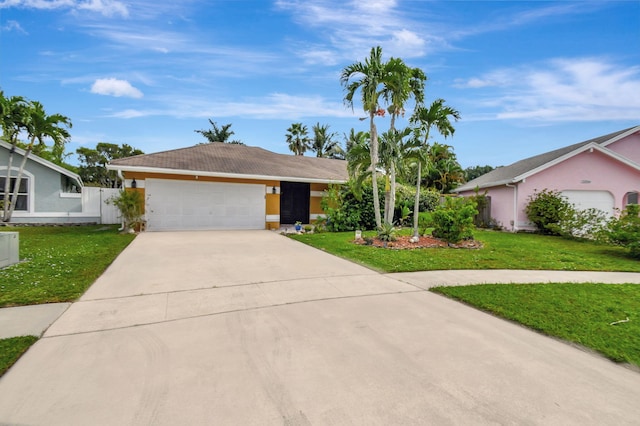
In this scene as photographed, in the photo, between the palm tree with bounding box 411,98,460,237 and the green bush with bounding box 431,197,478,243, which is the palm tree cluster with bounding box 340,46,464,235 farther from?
the green bush with bounding box 431,197,478,243

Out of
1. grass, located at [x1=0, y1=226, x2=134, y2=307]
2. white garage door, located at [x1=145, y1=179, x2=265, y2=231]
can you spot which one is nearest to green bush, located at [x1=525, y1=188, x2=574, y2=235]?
white garage door, located at [x1=145, y1=179, x2=265, y2=231]

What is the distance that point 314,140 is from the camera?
35.0 m

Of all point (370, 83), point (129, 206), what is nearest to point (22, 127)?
point (129, 206)

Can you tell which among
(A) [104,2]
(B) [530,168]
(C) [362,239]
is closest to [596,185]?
(B) [530,168]

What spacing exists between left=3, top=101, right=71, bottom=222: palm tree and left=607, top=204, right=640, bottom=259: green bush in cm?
2166

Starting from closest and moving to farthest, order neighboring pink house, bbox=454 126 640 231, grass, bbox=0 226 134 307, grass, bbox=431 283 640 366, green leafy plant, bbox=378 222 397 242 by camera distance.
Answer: grass, bbox=431 283 640 366 < grass, bbox=0 226 134 307 < green leafy plant, bbox=378 222 397 242 < neighboring pink house, bbox=454 126 640 231

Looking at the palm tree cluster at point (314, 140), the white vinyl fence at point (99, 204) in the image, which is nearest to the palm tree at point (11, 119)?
the white vinyl fence at point (99, 204)

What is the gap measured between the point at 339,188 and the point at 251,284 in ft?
31.5

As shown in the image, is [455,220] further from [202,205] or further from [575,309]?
[202,205]

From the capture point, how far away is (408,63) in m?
9.89

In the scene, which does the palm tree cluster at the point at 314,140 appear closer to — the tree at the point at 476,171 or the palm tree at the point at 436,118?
the palm tree at the point at 436,118

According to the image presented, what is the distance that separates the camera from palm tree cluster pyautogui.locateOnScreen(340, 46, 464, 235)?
9320mm

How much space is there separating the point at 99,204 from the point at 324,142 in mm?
24059

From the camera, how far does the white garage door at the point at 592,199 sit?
14062mm
